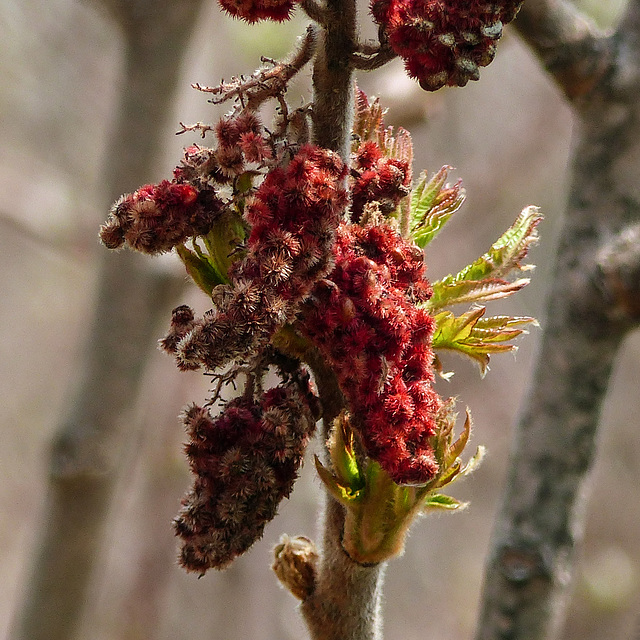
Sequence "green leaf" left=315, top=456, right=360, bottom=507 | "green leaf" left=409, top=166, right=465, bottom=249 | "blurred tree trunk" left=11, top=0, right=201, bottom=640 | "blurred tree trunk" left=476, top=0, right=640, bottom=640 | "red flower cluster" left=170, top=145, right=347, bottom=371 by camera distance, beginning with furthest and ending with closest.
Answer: "blurred tree trunk" left=11, top=0, right=201, bottom=640
"blurred tree trunk" left=476, top=0, right=640, bottom=640
"green leaf" left=409, top=166, right=465, bottom=249
"green leaf" left=315, top=456, right=360, bottom=507
"red flower cluster" left=170, top=145, right=347, bottom=371

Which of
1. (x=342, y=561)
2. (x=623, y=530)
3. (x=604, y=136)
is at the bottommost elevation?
(x=342, y=561)

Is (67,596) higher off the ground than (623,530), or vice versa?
(623,530)

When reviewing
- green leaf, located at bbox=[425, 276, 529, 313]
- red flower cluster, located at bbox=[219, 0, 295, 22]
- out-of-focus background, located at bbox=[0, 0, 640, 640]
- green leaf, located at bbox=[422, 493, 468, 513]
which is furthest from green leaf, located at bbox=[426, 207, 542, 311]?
out-of-focus background, located at bbox=[0, 0, 640, 640]

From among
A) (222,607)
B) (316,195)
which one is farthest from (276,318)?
(222,607)

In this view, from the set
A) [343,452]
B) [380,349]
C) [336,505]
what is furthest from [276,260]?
[336,505]

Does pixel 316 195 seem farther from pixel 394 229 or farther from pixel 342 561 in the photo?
pixel 342 561

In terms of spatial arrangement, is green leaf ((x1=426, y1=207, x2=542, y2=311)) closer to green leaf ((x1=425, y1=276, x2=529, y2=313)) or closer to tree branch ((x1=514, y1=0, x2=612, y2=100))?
green leaf ((x1=425, y1=276, x2=529, y2=313))

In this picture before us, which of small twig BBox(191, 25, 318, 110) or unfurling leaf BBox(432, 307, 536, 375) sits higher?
small twig BBox(191, 25, 318, 110)
